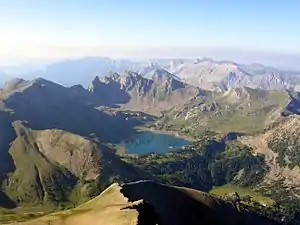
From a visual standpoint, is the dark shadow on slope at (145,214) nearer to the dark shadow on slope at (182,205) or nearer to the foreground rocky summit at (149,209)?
the foreground rocky summit at (149,209)

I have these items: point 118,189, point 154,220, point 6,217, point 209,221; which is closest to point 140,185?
point 118,189

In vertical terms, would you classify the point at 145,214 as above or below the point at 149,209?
above

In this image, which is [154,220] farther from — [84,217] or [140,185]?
[140,185]

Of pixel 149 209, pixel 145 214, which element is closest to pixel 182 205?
pixel 149 209

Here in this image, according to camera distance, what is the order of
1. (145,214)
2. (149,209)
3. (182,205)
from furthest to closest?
1. (182,205)
2. (149,209)
3. (145,214)

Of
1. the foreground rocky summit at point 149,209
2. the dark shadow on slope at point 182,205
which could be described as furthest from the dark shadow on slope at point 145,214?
the dark shadow on slope at point 182,205

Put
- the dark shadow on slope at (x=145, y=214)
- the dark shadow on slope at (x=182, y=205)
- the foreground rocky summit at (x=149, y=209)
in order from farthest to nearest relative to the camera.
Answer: the dark shadow on slope at (x=182, y=205)
the foreground rocky summit at (x=149, y=209)
the dark shadow on slope at (x=145, y=214)

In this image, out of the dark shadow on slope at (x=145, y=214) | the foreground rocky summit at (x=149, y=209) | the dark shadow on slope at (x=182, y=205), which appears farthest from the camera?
Result: the dark shadow on slope at (x=182, y=205)

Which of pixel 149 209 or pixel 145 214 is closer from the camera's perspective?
pixel 145 214

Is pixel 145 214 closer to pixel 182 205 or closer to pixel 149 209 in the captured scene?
pixel 149 209
